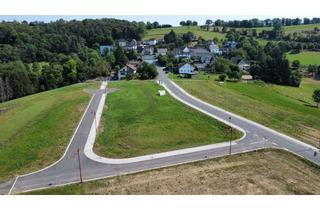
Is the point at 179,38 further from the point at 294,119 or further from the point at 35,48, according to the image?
the point at 294,119

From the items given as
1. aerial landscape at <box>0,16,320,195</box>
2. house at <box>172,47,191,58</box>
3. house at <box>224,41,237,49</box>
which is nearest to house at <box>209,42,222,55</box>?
house at <box>224,41,237,49</box>

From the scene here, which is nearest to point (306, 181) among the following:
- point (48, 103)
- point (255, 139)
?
point (255, 139)

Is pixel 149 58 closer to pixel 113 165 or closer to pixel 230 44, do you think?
pixel 230 44

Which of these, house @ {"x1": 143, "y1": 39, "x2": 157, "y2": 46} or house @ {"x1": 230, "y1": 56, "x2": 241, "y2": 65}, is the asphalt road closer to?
house @ {"x1": 230, "y1": 56, "x2": 241, "y2": 65}

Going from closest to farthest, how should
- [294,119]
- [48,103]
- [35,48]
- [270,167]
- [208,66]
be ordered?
[270,167] < [294,119] < [48,103] < [208,66] < [35,48]

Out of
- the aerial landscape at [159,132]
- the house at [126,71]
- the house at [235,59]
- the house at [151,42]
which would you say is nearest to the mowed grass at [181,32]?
the house at [151,42]

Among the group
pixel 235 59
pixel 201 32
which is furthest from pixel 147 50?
pixel 201 32
